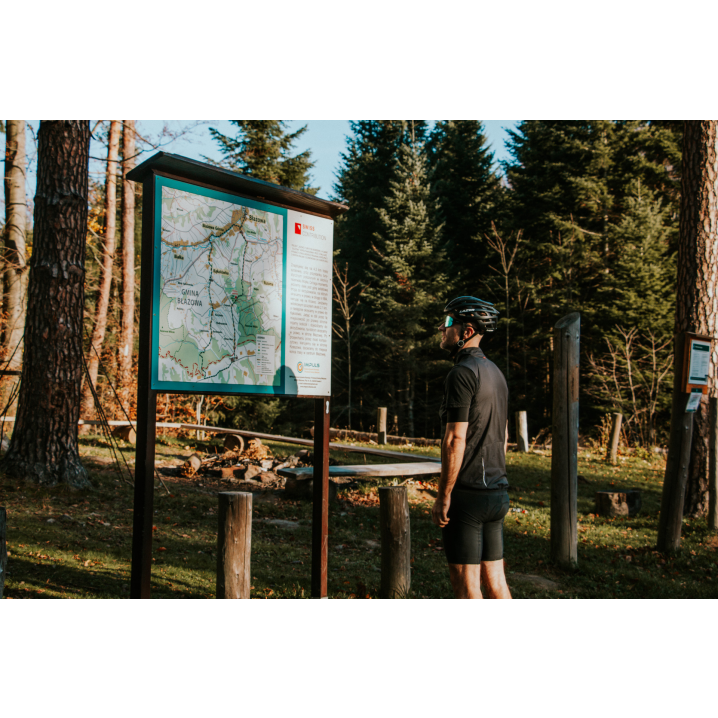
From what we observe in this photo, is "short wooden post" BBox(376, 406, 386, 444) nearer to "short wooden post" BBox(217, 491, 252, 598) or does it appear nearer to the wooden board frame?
the wooden board frame

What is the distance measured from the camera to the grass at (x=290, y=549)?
491 cm

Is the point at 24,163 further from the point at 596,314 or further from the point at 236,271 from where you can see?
the point at 596,314

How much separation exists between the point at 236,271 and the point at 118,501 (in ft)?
16.4

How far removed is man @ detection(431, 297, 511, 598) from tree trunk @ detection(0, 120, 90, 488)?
584cm

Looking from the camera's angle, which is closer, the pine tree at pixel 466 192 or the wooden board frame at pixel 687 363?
the wooden board frame at pixel 687 363

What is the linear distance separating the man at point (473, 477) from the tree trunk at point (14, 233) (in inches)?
424

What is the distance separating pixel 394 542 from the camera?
14.9 ft

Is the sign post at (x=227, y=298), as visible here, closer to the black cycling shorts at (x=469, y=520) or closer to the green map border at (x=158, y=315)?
the green map border at (x=158, y=315)

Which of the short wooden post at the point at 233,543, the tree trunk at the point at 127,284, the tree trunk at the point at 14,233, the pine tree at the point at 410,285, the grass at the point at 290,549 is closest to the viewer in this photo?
the short wooden post at the point at 233,543

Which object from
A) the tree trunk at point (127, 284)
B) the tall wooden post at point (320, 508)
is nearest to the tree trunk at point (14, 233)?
the tree trunk at point (127, 284)

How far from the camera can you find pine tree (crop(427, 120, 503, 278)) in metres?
28.4

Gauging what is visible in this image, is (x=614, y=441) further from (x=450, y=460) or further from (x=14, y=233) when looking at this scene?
(x=14, y=233)

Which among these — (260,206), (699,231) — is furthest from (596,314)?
(260,206)

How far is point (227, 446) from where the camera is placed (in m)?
13.6
